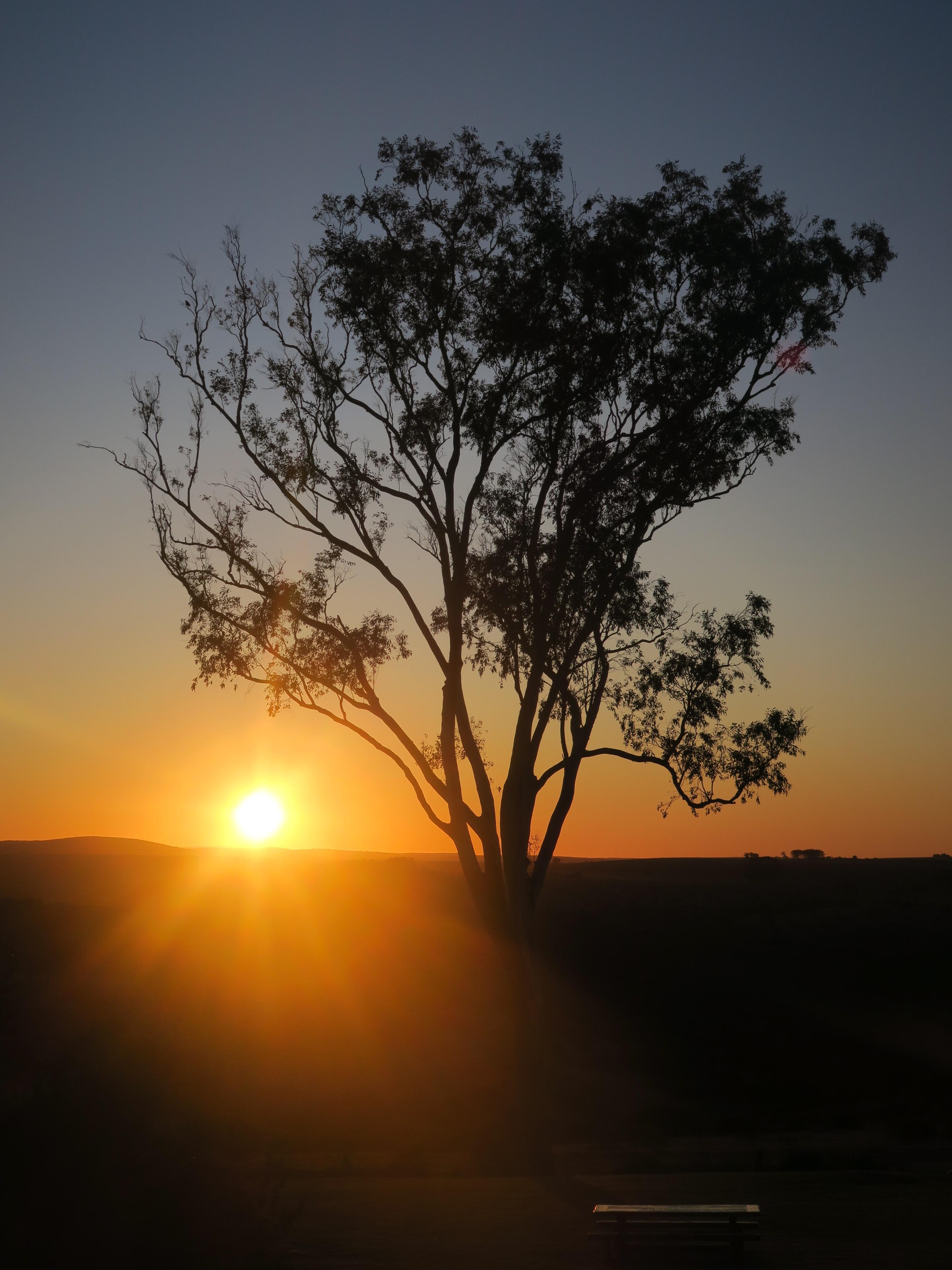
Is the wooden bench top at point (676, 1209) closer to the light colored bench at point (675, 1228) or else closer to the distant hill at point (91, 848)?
the light colored bench at point (675, 1228)

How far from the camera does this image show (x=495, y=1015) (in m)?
33.7

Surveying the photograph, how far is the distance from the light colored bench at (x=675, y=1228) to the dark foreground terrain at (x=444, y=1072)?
1.02 feet

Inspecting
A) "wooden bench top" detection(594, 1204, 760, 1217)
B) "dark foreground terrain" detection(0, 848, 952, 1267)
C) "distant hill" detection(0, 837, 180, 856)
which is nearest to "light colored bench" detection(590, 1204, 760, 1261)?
"wooden bench top" detection(594, 1204, 760, 1217)

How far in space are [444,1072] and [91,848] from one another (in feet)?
364

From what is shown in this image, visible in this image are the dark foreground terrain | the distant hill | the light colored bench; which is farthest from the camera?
the distant hill

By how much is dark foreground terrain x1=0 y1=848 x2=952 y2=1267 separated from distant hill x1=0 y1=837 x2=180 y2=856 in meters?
59.7

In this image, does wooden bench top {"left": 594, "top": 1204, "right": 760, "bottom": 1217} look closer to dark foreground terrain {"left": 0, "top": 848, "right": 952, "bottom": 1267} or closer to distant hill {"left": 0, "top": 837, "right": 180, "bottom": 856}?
dark foreground terrain {"left": 0, "top": 848, "right": 952, "bottom": 1267}

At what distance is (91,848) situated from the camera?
12950cm

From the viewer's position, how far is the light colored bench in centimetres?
883

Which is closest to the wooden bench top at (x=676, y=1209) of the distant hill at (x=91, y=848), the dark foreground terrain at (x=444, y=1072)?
the dark foreground terrain at (x=444, y=1072)

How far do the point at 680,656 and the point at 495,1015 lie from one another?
19463 mm

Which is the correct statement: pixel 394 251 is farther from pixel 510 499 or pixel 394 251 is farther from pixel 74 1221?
pixel 74 1221

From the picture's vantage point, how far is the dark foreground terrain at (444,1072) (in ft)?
29.4

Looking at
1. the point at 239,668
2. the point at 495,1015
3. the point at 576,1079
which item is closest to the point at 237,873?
the point at 495,1015
